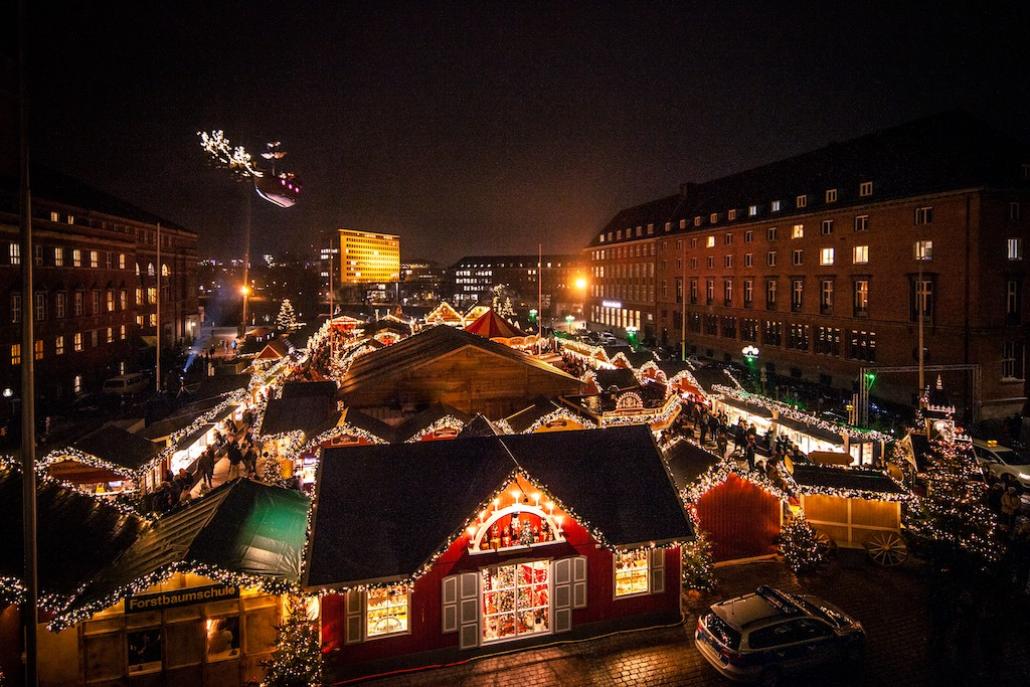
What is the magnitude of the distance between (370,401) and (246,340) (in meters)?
32.3

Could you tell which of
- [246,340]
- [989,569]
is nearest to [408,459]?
[989,569]

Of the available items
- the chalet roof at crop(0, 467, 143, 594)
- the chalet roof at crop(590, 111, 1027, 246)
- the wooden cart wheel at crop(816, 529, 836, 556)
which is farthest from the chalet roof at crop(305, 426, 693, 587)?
the chalet roof at crop(590, 111, 1027, 246)

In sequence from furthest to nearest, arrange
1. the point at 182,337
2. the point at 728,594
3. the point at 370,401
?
the point at 182,337
the point at 370,401
the point at 728,594

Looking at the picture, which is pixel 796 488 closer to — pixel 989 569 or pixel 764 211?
pixel 989 569

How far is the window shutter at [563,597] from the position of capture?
1040 centimetres

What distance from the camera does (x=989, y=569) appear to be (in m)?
10.7

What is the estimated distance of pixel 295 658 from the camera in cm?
855

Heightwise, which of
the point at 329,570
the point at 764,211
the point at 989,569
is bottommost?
the point at 989,569

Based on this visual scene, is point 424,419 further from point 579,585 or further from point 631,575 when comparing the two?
point 631,575

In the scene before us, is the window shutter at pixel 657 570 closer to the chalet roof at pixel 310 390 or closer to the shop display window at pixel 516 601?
the shop display window at pixel 516 601

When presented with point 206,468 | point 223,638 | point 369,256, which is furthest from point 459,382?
point 369,256

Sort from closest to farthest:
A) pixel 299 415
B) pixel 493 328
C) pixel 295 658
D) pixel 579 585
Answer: pixel 295 658, pixel 579 585, pixel 299 415, pixel 493 328

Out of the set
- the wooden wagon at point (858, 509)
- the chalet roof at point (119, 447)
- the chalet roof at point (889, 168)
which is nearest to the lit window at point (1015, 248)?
the chalet roof at point (889, 168)

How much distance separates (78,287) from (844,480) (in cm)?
4085
